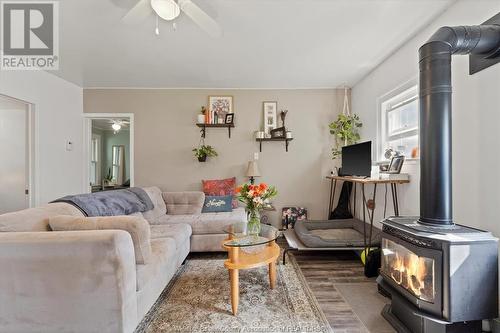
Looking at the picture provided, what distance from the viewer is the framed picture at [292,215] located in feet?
12.6

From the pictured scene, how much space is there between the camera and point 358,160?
2.90 m

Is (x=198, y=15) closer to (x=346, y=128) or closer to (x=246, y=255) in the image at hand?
(x=246, y=255)

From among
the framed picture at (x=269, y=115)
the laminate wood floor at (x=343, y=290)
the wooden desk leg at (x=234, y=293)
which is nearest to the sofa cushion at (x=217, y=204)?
the laminate wood floor at (x=343, y=290)

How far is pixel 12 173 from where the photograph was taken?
3045 millimetres

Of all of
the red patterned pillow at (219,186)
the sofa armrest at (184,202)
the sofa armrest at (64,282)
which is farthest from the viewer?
the red patterned pillow at (219,186)

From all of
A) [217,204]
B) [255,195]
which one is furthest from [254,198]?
[217,204]

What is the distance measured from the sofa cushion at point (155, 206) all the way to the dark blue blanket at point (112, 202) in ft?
0.31

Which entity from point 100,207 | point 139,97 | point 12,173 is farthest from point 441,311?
point 12,173

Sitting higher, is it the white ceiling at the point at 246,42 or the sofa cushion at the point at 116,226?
the white ceiling at the point at 246,42

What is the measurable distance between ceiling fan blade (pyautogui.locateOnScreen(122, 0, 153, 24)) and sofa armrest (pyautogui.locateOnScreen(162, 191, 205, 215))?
234cm

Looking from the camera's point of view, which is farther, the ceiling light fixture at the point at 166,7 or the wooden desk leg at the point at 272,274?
the wooden desk leg at the point at 272,274

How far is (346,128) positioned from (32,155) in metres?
4.64

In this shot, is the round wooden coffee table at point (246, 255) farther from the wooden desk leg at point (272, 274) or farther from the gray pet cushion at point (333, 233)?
the gray pet cushion at point (333, 233)

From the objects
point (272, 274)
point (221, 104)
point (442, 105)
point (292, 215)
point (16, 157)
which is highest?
point (221, 104)
